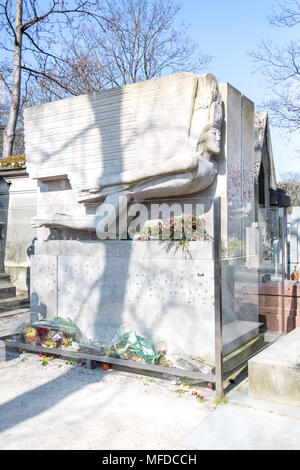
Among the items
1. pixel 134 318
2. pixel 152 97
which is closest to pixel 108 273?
pixel 134 318

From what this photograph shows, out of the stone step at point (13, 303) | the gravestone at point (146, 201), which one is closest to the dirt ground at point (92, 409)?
the gravestone at point (146, 201)

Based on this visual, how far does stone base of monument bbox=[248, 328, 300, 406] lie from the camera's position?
392 cm

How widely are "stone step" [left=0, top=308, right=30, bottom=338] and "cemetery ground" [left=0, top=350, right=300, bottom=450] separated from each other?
4.07 ft

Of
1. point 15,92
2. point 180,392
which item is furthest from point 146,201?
point 15,92

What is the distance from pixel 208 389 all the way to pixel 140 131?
377cm

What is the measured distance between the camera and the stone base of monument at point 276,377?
3916 millimetres

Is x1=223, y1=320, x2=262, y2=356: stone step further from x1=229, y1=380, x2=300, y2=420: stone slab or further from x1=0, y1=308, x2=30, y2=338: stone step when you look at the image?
x1=0, y1=308, x2=30, y2=338: stone step

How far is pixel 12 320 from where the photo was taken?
6.42m

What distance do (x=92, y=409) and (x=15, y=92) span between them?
37.1 feet

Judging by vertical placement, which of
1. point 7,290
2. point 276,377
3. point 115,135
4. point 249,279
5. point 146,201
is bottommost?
point 276,377

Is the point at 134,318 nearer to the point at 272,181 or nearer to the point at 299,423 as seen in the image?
the point at 299,423

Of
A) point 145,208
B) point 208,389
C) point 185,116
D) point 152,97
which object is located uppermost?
point 152,97

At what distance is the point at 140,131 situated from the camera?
6.24 m

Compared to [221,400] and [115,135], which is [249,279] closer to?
[221,400]
